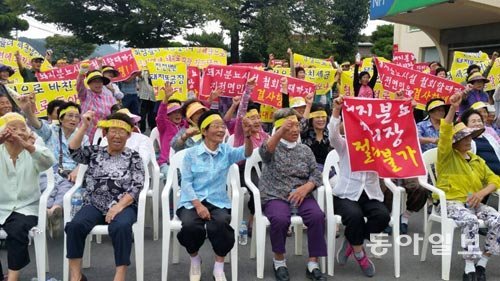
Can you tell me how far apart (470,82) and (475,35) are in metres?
9.36

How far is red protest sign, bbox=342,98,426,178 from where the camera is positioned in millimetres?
4176

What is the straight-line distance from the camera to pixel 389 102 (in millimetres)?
4223

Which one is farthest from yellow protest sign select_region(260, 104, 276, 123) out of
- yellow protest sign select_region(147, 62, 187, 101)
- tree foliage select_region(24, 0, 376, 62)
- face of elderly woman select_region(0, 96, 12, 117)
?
tree foliage select_region(24, 0, 376, 62)

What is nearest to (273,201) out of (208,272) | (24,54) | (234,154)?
(234,154)

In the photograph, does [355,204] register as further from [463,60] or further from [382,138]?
[463,60]

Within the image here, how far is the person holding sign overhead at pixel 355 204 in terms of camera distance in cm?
403

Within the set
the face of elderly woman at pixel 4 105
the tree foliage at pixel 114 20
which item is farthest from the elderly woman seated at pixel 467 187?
the tree foliage at pixel 114 20

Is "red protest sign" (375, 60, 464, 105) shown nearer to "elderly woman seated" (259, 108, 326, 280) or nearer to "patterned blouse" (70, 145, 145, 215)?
"elderly woman seated" (259, 108, 326, 280)

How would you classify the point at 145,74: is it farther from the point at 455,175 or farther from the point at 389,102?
the point at 455,175

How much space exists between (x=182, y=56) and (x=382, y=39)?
21.6 m

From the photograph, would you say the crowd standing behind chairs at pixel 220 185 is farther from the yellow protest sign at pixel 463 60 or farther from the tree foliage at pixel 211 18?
the tree foliage at pixel 211 18

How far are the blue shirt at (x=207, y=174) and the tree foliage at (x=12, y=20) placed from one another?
18593mm

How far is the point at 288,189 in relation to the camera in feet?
13.7

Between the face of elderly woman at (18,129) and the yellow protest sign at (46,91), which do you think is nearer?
the face of elderly woman at (18,129)
